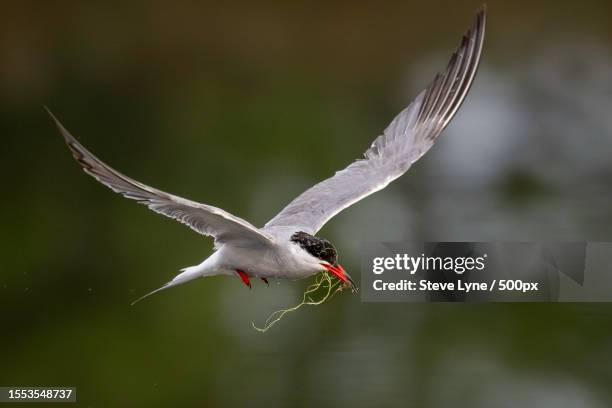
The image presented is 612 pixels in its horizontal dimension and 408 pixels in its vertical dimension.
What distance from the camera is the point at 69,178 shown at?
7883mm

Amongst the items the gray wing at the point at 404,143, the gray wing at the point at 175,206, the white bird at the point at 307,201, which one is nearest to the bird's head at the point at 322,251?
the white bird at the point at 307,201

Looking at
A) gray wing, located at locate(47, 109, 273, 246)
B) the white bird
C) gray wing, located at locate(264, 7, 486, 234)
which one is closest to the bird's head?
the white bird

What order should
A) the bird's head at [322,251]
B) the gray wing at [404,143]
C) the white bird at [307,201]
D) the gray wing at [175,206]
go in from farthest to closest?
the gray wing at [404,143], the bird's head at [322,251], the white bird at [307,201], the gray wing at [175,206]

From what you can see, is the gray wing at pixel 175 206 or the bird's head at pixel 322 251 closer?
the gray wing at pixel 175 206

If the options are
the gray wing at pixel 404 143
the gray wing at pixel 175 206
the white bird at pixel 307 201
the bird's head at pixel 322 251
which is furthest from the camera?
the gray wing at pixel 404 143

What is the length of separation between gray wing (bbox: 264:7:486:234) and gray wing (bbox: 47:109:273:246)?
0.49m

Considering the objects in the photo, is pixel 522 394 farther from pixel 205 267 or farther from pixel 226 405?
pixel 205 267

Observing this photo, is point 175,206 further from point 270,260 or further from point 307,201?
point 307,201

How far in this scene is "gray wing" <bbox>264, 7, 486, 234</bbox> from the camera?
14.6 ft

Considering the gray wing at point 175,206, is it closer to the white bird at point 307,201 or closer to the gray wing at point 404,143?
the white bird at point 307,201

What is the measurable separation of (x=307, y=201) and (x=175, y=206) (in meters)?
0.99

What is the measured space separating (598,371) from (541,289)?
650mm

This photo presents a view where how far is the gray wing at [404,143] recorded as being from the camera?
4461 mm

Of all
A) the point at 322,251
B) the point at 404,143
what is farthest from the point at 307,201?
the point at 322,251
